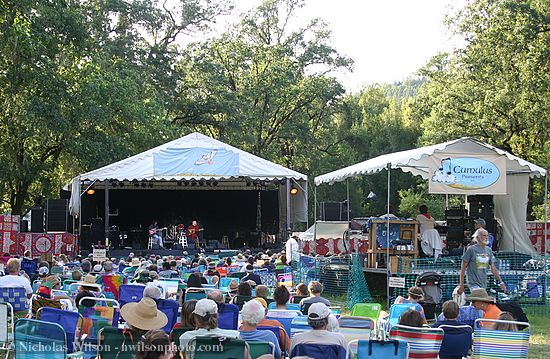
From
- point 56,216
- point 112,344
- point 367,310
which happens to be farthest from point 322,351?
point 56,216

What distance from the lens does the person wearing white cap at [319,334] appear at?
5.26m

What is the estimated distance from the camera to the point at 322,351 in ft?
17.1

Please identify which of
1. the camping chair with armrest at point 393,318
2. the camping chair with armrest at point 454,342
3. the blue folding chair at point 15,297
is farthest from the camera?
the blue folding chair at point 15,297

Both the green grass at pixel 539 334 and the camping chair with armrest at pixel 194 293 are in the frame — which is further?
the green grass at pixel 539 334

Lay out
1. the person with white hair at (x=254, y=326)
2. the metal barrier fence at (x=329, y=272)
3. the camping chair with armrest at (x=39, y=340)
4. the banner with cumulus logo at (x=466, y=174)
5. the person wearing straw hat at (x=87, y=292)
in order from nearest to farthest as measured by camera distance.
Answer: the camping chair with armrest at (x=39, y=340)
the person with white hair at (x=254, y=326)
the person wearing straw hat at (x=87, y=292)
the banner with cumulus logo at (x=466, y=174)
the metal barrier fence at (x=329, y=272)

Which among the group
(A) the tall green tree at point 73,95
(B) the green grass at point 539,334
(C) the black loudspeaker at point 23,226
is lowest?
(B) the green grass at point 539,334

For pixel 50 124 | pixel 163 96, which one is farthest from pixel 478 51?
pixel 50 124

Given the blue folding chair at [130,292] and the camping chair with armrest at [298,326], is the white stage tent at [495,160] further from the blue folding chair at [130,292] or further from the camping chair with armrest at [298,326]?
the camping chair with armrest at [298,326]

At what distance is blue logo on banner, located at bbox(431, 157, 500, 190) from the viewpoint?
1276 centimetres

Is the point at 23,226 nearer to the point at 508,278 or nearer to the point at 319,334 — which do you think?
the point at 508,278

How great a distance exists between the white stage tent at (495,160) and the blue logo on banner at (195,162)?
538 centimetres

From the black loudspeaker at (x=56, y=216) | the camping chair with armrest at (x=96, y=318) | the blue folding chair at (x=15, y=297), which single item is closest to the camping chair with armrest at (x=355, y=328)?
the camping chair with armrest at (x=96, y=318)

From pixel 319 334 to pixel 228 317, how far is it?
1.43m

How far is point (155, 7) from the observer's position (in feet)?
110
